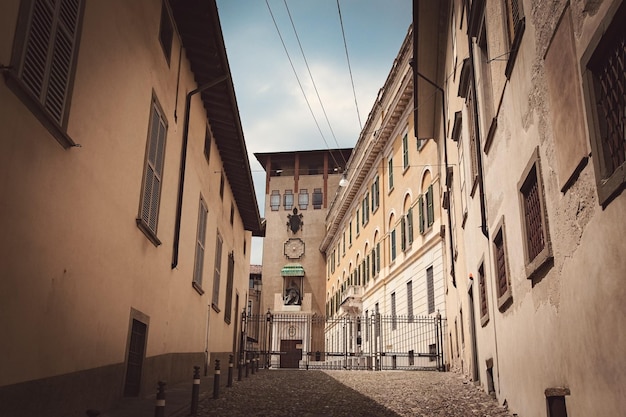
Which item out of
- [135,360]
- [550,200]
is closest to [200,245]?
[135,360]

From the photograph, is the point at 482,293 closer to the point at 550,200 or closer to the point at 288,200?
the point at 550,200

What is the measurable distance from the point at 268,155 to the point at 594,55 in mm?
54358

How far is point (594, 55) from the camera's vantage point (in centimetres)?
437

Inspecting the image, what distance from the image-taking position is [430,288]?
24.1m

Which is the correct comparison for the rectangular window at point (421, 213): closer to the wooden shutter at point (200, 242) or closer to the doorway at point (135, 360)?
the wooden shutter at point (200, 242)

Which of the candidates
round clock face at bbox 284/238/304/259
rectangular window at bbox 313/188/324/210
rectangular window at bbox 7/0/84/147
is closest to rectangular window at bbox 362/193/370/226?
rectangular window at bbox 313/188/324/210

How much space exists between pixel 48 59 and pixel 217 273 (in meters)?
14.1

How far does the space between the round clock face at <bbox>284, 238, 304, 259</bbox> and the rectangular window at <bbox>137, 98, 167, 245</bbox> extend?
4508cm

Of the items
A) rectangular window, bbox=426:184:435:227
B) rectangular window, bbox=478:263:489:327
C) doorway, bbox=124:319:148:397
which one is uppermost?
rectangular window, bbox=426:184:435:227

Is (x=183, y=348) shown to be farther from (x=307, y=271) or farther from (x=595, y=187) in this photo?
(x=307, y=271)

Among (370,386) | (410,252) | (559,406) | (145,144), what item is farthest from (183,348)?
(410,252)

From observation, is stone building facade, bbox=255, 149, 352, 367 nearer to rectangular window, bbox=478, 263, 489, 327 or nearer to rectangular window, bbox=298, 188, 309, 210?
rectangular window, bbox=298, 188, 309, 210

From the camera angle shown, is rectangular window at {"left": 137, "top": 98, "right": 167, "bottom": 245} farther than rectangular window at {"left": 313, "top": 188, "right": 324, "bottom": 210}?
No

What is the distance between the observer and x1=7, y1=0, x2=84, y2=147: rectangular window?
17.0 feet
